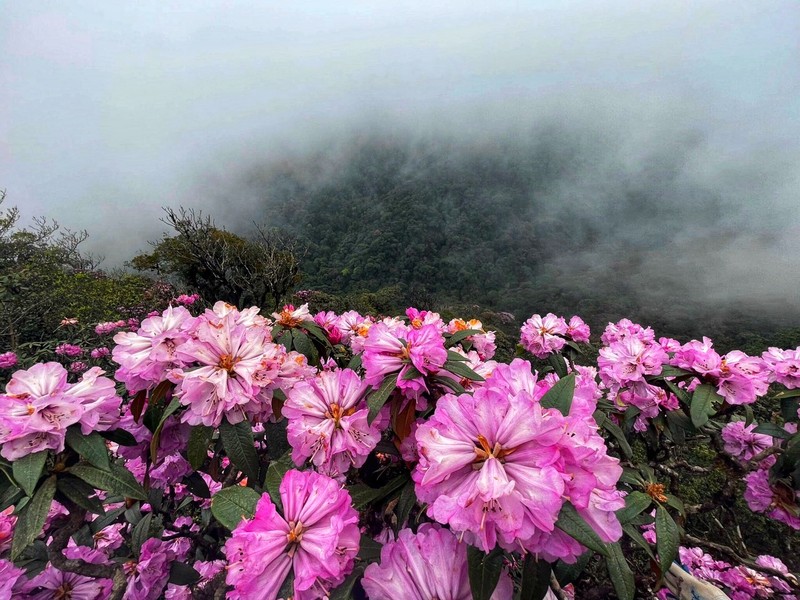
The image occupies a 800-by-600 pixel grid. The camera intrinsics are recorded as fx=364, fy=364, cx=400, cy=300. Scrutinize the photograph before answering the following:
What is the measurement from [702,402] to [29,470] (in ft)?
7.05

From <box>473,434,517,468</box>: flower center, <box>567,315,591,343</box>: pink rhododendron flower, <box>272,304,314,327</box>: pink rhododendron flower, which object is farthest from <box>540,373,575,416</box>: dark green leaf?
<box>567,315,591,343</box>: pink rhododendron flower

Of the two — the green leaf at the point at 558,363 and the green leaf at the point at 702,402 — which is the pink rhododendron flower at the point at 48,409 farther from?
the green leaf at the point at 558,363

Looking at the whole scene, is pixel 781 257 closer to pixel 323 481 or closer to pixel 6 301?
pixel 323 481

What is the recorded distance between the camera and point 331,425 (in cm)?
90

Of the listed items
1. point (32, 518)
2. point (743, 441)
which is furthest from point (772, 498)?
point (32, 518)

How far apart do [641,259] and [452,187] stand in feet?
91.5

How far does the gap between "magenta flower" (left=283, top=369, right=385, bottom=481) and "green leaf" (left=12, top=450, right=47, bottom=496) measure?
21.0 inches

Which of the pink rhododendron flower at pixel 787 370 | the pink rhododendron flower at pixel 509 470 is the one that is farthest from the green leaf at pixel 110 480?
the pink rhododendron flower at pixel 787 370

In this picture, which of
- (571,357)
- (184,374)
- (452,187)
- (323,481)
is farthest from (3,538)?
(452,187)

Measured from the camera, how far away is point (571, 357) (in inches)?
101

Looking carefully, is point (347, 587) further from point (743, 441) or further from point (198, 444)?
point (743, 441)

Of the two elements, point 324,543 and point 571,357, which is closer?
point 324,543

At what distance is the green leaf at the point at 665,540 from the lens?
105 centimetres

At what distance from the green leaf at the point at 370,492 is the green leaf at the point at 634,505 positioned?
69cm
